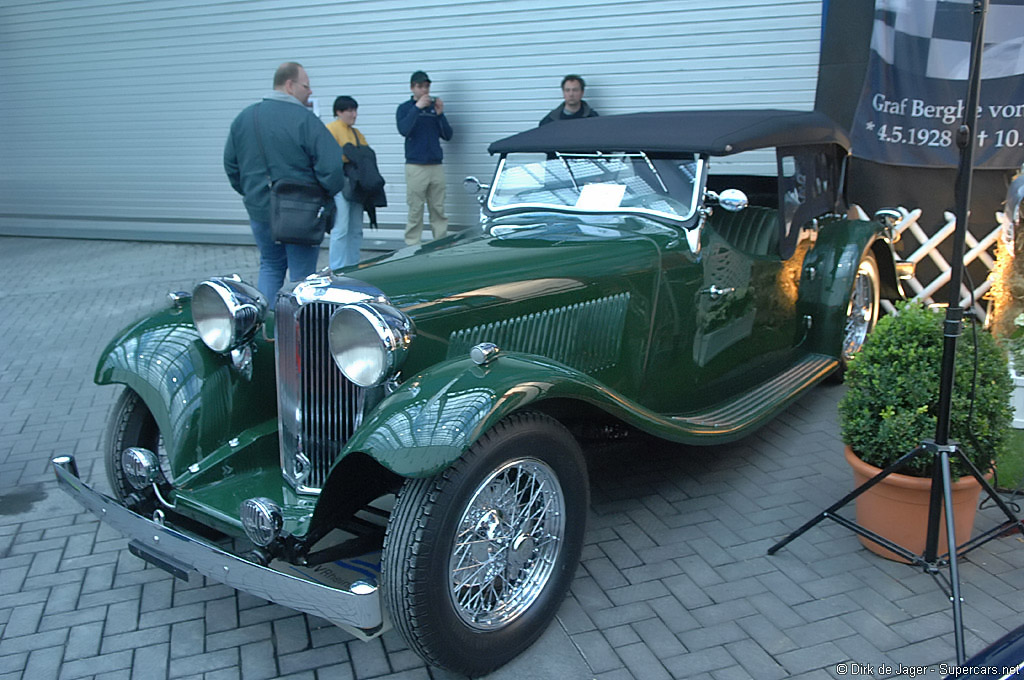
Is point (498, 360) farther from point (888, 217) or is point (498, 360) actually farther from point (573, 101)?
point (573, 101)

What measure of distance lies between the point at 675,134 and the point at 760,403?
1340 millimetres

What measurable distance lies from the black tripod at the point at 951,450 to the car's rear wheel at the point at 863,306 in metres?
2.15

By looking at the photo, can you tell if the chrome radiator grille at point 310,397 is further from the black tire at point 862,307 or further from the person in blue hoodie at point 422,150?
the person in blue hoodie at point 422,150

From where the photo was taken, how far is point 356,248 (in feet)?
25.8

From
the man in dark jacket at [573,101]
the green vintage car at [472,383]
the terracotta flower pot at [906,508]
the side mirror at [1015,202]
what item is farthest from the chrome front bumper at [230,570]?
the man in dark jacket at [573,101]

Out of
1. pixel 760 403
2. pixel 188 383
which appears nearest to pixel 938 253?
pixel 760 403

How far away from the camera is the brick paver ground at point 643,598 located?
8.70 feet

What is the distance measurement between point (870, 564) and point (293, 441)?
2.25 m

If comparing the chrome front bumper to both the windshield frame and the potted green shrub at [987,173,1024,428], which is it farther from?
the potted green shrub at [987,173,1024,428]

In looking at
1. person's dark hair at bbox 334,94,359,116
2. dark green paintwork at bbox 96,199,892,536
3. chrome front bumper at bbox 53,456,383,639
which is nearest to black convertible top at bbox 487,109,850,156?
dark green paintwork at bbox 96,199,892,536

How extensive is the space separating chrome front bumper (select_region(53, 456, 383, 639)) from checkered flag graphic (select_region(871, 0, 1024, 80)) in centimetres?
546

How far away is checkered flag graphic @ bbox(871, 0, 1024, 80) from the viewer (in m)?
5.54

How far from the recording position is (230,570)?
240cm

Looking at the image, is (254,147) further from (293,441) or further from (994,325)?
(994,325)
